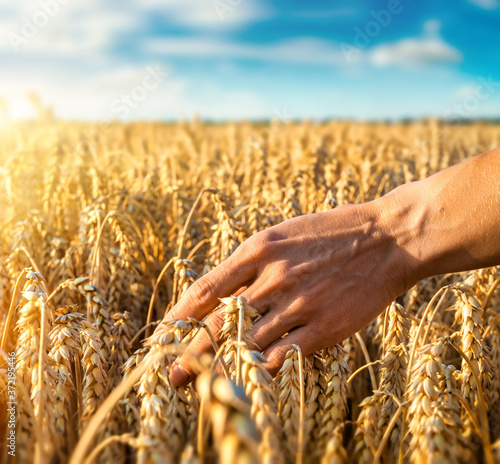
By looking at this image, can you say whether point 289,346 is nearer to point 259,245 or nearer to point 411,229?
point 259,245

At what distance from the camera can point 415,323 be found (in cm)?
150

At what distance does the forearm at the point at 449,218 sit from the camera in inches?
52.8

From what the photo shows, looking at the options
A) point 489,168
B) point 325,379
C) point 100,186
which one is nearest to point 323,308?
point 325,379

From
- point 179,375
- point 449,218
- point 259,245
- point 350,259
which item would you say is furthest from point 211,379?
point 449,218

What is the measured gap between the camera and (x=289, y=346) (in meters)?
1.33

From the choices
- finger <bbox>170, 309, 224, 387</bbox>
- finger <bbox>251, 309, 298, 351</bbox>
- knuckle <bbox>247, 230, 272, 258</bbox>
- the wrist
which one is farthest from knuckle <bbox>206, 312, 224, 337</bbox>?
the wrist

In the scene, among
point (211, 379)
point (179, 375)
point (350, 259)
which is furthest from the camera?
point (350, 259)

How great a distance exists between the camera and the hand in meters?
1.38

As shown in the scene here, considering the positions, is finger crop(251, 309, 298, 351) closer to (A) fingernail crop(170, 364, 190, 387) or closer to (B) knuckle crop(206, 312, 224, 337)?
(B) knuckle crop(206, 312, 224, 337)

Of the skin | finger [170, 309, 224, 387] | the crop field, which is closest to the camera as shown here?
the crop field

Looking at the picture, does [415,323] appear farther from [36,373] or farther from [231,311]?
[36,373]

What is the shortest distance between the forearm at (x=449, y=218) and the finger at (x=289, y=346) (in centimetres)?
41

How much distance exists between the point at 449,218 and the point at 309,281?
496 mm

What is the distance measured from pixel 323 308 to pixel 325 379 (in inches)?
9.5
